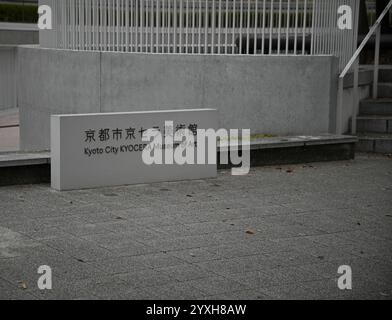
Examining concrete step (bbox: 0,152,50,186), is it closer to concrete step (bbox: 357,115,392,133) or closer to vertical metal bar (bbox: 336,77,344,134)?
vertical metal bar (bbox: 336,77,344,134)

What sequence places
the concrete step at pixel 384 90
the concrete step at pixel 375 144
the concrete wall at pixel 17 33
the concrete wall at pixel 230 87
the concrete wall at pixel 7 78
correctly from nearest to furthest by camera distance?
the concrete wall at pixel 230 87, the concrete step at pixel 375 144, the concrete step at pixel 384 90, the concrete wall at pixel 7 78, the concrete wall at pixel 17 33

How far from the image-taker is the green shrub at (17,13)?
3597cm

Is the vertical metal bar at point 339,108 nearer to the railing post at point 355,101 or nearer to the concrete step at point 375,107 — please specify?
the railing post at point 355,101

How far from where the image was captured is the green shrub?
3597 centimetres

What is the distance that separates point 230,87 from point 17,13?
26072mm

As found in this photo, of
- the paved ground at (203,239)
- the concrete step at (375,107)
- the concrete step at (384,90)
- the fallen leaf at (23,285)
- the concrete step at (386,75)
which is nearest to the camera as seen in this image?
the fallen leaf at (23,285)

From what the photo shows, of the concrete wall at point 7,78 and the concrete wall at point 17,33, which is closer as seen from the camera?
the concrete wall at point 7,78

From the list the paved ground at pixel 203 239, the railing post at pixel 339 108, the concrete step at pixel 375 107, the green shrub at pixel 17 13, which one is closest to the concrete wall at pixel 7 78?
the green shrub at pixel 17 13

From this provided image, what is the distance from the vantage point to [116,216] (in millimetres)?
8688

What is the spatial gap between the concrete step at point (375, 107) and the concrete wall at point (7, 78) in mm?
19925

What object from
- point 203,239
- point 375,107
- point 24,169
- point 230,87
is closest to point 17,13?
point 375,107

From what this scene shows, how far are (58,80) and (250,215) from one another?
22.2 feet

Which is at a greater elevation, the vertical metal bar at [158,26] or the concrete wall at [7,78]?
the vertical metal bar at [158,26]
